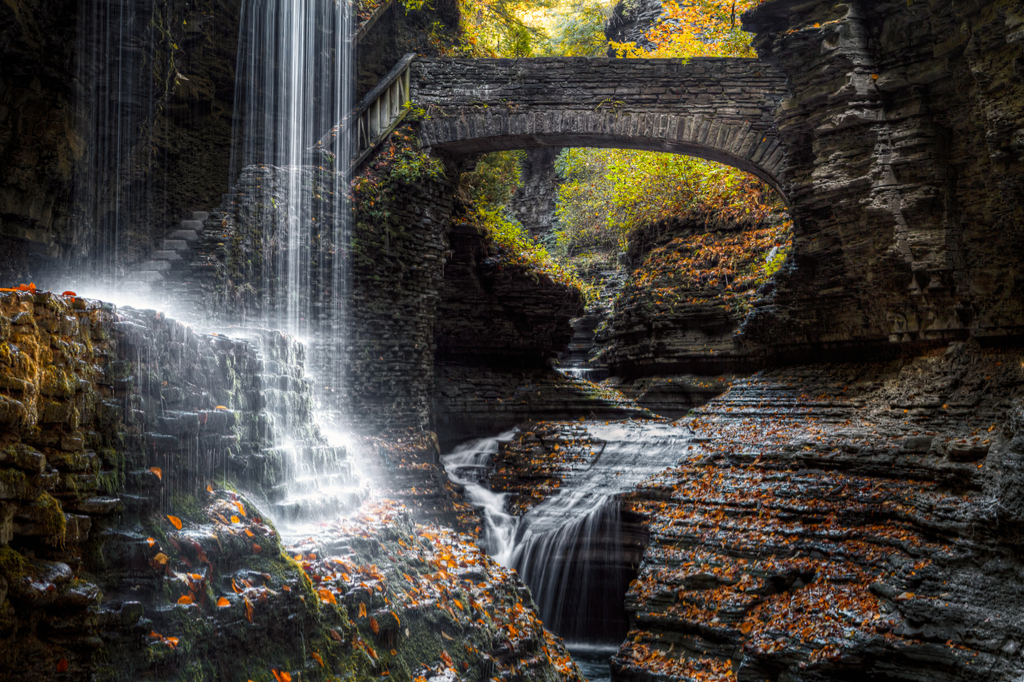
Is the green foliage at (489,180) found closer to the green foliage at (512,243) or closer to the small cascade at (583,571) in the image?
the green foliage at (512,243)

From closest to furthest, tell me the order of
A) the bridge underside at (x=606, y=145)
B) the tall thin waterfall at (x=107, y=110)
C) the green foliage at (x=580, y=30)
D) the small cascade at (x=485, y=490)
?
1. the tall thin waterfall at (x=107, y=110)
2. the small cascade at (x=485, y=490)
3. the bridge underside at (x=606, y=145)
4. the green foliage at (x=580, y=30)

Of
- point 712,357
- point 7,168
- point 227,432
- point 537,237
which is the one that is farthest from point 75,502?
point 537,237

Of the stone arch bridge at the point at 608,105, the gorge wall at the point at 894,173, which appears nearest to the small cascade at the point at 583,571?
the gorge wall at the point at 894,173

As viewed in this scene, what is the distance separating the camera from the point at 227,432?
4.49 m

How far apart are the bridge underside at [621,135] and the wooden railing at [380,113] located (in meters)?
0.58

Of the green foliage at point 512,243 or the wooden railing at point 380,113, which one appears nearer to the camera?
the wooden railing at point 380,113

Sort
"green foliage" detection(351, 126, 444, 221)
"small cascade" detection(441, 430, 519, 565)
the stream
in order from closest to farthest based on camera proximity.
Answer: the stream, "small cascade" detection(441, 430, 519, 565), "green foliage" detection(351, 126, 444, 221)

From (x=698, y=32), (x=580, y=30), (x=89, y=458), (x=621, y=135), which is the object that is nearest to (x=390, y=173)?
(x=621, y=135)

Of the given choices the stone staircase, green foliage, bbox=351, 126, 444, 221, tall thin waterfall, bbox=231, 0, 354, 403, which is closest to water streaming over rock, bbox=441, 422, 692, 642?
tall thin waterfall, bbox=231, 0, 354, 403

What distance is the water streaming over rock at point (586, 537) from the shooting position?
8984 millimetres

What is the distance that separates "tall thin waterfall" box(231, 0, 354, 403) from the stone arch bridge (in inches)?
81.0

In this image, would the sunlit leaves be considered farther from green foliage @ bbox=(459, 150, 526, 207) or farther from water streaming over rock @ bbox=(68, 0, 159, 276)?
water streaming over rock @ bbox=(68, 0, 159, 276)

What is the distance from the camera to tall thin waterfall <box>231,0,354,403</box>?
392 inches

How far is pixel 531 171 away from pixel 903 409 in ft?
67.0
